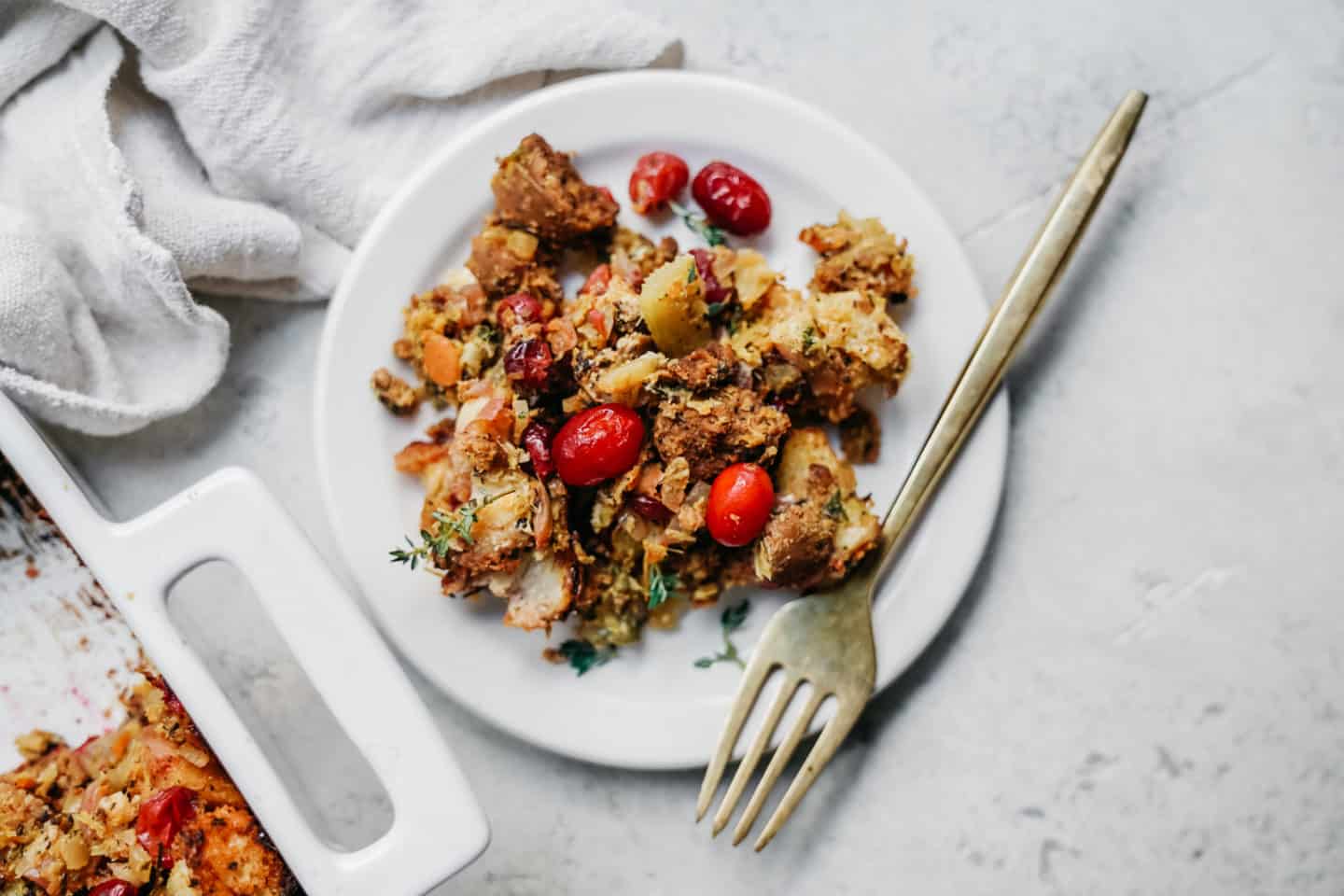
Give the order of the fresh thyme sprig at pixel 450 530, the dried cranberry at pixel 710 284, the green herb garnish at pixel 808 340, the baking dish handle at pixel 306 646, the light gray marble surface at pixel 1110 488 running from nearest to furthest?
1. the baking dish handle at pixel 306 646
2. the fresh thyme sprig at pixel 450 530
3. the green herb garnish at pixel 808 340
4. the dried cranberry at pixel 710 284
5. the light gray marble surface at pixel 1110 488

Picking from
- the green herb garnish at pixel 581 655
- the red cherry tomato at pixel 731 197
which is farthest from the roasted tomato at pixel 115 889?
the red cherry tomato at pixel 731 197

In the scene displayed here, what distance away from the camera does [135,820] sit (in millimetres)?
1772

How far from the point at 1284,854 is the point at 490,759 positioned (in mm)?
1767

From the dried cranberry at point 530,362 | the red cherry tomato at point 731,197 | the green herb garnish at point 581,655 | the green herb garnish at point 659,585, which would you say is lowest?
the green herb garnish at point 581,655

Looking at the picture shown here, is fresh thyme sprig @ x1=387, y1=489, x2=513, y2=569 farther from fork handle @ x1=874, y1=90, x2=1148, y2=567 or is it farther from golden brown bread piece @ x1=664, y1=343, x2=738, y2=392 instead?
fork handle @ x1=874, y1=90, x2=1148, y2=567

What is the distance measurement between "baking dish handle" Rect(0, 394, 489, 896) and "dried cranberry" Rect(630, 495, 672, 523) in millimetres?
511

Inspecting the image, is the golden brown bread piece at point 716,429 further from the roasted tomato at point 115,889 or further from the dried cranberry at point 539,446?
the roasted tomato at point 115,889

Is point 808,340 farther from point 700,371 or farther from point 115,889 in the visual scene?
point 115,889

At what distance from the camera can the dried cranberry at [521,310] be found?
194cm

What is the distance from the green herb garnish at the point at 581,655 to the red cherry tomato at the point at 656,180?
880 mm

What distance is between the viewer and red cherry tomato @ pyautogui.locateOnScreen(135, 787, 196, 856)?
1749 millimetres

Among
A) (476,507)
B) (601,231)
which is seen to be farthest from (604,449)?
(601,231)

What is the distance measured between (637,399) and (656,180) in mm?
482

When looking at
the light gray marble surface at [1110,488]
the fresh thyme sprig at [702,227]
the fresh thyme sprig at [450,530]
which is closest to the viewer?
the fresh thyme sprig at [450,530]
